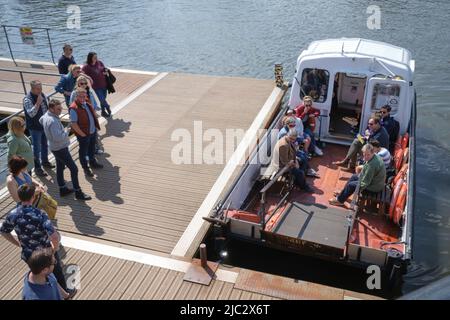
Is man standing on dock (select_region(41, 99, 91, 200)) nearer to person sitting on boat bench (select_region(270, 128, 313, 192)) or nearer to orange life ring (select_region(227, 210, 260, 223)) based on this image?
orange life ring (select_region(227, 210, 260, 223))

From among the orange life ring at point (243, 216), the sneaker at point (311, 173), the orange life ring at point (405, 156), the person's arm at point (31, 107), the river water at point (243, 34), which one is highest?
the person's arm at point (31, 107)

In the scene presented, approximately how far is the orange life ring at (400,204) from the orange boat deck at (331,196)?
0.35 m

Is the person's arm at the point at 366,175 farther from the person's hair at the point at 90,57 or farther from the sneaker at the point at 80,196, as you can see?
the person's hair at the point at 90,57

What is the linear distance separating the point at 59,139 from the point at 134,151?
3.02m

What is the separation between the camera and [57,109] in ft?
25.8

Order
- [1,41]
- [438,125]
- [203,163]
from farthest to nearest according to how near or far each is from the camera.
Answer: [1,41]
[438,125]
[203,163]

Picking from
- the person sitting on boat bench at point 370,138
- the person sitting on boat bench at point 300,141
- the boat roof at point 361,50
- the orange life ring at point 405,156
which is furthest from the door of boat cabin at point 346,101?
the orange life ring at point 405,156

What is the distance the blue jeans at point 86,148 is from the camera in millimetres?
9188

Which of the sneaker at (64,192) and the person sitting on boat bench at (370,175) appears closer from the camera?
the person sitting on boat bench at (370,175)

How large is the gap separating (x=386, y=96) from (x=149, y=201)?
5835 millimetres

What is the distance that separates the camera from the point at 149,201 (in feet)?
29.7

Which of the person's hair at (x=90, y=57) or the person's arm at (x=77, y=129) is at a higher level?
the person's hair at (x=90, y=57)
